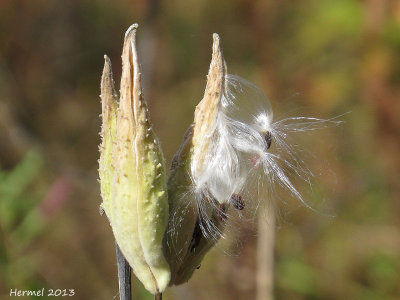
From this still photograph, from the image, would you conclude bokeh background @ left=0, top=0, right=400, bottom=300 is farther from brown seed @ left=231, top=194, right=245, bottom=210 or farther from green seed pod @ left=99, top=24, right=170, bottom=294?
green seed pod @ left=99, top=24, right=170, bottom=294

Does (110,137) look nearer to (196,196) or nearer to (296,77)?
(196,196)

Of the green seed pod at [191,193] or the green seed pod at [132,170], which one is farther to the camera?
the green seed pod at [191,193]

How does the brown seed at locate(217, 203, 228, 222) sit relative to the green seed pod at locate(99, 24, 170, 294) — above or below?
below

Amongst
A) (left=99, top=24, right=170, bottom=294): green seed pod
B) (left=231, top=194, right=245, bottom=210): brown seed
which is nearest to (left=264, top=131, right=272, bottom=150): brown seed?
(left=231, top=194, right=245, bottom=210): brown seed

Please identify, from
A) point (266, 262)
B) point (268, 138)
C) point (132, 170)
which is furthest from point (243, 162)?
point (266, 262)

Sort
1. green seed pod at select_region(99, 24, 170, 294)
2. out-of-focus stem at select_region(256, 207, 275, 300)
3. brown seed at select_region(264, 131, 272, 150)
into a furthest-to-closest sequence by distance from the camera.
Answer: out-of-focus stem at select_region(256, 207, 275, 300) < brown seed at select_region(264, 131, 272, 150) < green seed pod at select_region(99, 24, 170, 294)

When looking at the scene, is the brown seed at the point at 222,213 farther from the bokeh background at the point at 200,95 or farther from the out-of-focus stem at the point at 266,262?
the bokeh background at the point at 200,95

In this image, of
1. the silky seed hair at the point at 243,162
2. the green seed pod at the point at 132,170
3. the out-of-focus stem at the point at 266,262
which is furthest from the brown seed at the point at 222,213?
the out-of-focus stem at the point at 266,262
